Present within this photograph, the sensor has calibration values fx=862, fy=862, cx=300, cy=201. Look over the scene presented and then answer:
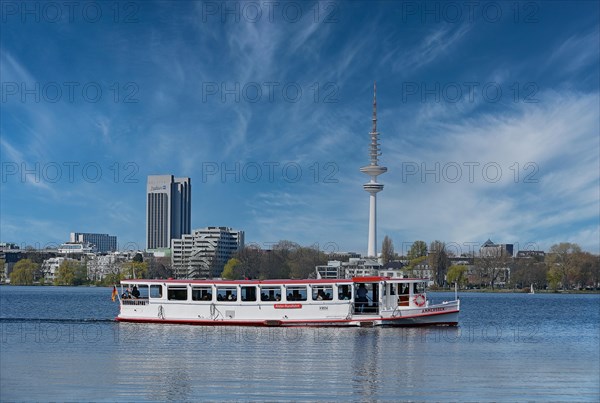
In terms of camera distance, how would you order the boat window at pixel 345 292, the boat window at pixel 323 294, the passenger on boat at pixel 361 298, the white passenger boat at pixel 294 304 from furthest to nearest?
the passenger on boat at pixel 361 298, the boat window at pixel 323 294, the boat window at pixel 345 292, the white passenger boat at pixel 294 304

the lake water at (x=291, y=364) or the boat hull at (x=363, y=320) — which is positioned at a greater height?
the boat hull at (x=363, y=320)

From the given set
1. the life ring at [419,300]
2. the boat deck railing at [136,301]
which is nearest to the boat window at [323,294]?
the life ring at [419,300]

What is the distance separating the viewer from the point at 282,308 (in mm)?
66375

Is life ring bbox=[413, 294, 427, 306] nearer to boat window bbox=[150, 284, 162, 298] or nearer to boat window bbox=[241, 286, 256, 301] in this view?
boat window bbox=[241, 286, 256, 301]

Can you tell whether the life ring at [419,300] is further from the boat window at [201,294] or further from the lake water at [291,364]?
the boat window at [201,294]

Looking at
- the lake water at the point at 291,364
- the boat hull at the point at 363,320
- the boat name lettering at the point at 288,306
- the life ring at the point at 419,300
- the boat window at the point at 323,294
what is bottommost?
the lake water at the point at 291,364

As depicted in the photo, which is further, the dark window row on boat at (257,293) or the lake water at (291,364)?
the dark window row on boat at (257,293)

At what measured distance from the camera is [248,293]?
67.7 meters

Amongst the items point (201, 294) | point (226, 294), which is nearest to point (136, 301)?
point (201, 294)

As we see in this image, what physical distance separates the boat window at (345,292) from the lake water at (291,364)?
3.17m

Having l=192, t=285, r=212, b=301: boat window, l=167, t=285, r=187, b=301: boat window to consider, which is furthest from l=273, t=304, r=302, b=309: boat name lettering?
l=167, t=285, r=187, b=301: boat window

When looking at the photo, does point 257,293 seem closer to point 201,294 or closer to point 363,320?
point 201,294

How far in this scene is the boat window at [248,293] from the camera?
67250 millimetres

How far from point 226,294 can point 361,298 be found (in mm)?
10725
